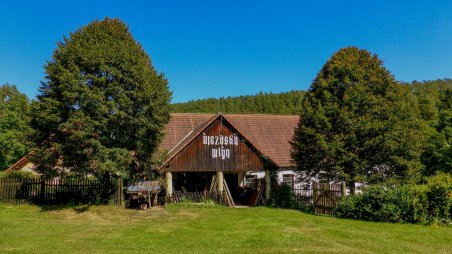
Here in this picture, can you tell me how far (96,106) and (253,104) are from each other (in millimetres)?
71144

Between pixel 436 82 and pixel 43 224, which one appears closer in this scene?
pixel 43 224

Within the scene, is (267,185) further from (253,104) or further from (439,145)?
(253,104)

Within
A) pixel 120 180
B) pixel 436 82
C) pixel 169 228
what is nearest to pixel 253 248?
pixel 169 228

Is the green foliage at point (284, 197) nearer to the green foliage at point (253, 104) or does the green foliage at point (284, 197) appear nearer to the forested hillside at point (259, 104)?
the forested hillside at point (259, 104)

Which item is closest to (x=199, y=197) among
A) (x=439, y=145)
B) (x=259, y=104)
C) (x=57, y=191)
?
(x=57, y=191)

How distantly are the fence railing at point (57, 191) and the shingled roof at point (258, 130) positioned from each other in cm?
715

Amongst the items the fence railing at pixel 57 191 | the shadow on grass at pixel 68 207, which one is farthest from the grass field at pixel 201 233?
the fence railing at pixel 57 191

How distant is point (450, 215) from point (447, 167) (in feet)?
31.1

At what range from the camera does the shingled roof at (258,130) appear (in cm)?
2967

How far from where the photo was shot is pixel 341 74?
20.8 metres

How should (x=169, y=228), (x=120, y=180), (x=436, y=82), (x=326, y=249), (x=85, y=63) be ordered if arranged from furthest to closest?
1. (x=436, y=82)
2. (x=120, y=180)
3. (x=85, y=63)
4. (x=169, y=228)
5. (x=326, y=249)

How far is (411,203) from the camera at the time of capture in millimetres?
17016

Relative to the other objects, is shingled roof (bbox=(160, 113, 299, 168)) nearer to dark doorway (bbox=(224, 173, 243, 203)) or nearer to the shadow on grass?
dark doorway (bbox=(224, 173, 243, 203))

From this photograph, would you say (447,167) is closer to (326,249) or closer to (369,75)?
(369,75)
